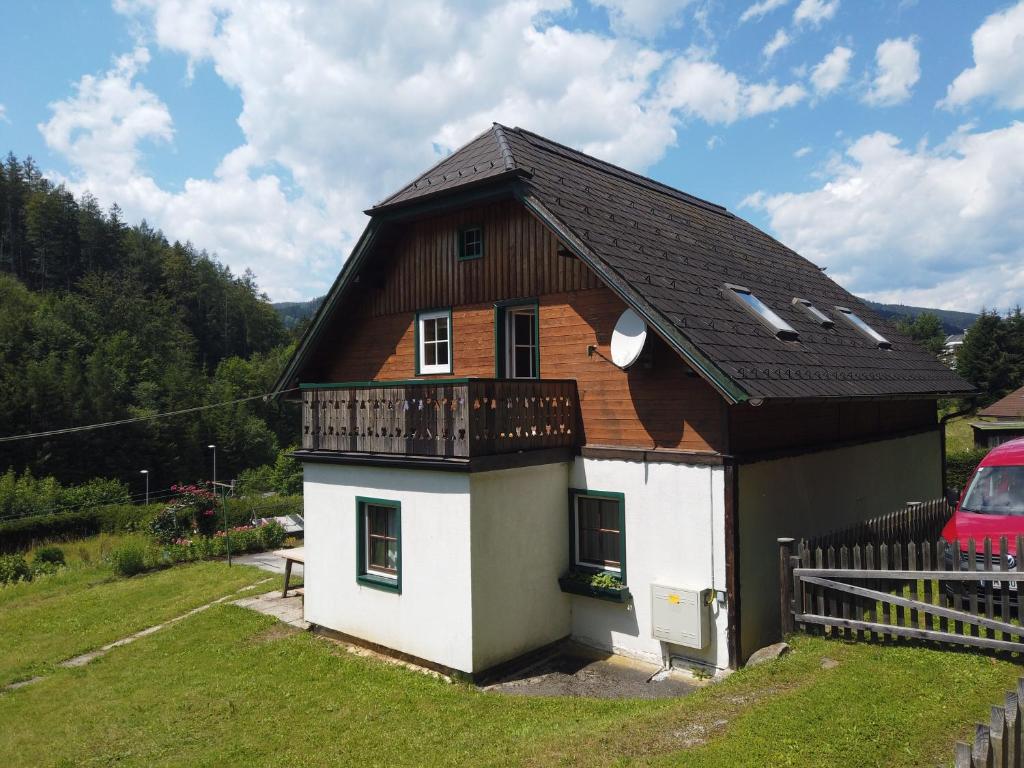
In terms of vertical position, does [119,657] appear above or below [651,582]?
below

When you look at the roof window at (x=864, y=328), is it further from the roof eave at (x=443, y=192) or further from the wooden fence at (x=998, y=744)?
the wooden fence at (x=998, y=744)

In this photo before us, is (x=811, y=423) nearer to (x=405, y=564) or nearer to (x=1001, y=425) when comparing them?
(x=405, y=564)

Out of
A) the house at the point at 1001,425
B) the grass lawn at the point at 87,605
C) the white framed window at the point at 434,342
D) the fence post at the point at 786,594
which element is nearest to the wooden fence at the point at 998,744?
the fence post at the point at 786,594

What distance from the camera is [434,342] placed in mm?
12805

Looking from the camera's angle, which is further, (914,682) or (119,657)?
(119,657)

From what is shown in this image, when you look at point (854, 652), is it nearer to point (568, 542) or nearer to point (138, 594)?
point (568, 542)

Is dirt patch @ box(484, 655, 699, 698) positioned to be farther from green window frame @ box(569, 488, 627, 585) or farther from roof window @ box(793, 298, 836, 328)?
roof window @ box(793, 298, 836, 328)

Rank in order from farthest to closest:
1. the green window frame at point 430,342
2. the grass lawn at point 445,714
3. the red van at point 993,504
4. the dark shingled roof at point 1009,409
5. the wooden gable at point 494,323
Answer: the dark shingled roof at point 1009,409 < the green window frame at point 430,342 < the wooden gable at point 494,323 < the red van at point 993,504 < the grass lawn at point 445,714

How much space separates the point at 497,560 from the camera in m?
9.30

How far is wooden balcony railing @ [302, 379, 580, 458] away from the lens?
917 cm

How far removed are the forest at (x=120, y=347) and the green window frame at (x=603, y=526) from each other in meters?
50.3

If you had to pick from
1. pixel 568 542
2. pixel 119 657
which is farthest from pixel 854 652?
pixel 119 657

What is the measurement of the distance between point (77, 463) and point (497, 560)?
186 ft

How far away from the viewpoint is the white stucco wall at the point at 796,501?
926 centimetres
